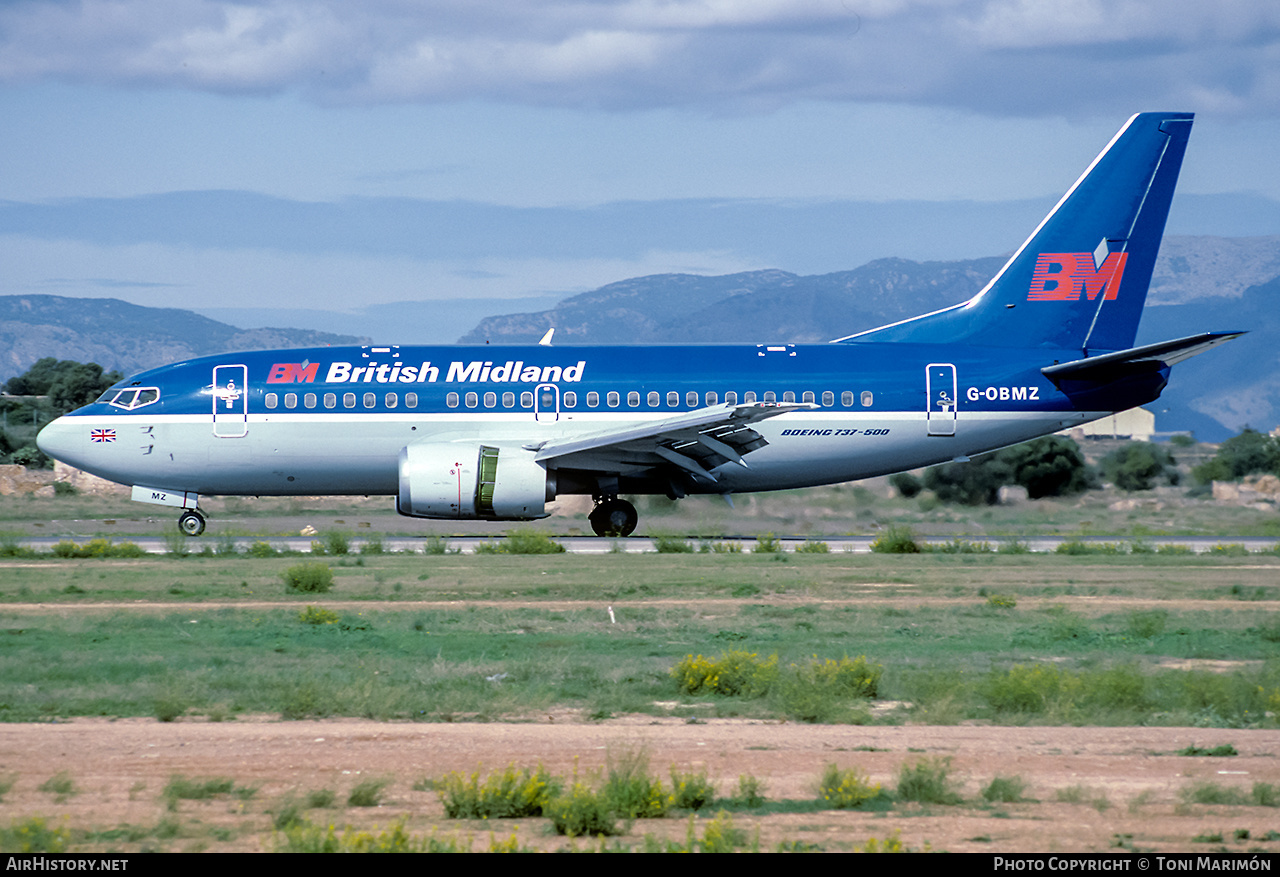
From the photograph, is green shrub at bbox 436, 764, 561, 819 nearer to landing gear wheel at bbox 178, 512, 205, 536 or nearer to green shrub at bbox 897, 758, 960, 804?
green shrub at bbox 897, 758, 960, 804

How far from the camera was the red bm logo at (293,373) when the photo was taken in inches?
1196

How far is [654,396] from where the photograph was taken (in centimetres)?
3014

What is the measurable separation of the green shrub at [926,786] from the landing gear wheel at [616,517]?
22.0 m

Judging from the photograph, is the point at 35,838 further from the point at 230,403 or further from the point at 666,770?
the point at 230,403

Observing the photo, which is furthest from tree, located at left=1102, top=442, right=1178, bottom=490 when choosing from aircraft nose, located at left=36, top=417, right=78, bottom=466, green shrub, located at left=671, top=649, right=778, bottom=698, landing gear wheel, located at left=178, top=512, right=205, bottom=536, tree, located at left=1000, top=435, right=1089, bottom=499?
green shrub, located at left=671, top=649, right=778, bottom=698

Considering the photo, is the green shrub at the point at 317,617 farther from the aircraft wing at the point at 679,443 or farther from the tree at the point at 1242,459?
the tree at the point at 1242,459

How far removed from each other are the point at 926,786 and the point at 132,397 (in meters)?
25.0

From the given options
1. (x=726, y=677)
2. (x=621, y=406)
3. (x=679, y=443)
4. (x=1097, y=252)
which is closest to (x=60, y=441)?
(x=621, y=406)

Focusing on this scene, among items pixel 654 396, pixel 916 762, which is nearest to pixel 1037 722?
pixel 916 762

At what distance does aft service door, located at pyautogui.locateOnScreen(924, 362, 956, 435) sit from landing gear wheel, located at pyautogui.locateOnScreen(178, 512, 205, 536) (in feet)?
53.6

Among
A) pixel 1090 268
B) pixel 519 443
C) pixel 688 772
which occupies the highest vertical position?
pixel 1090 268

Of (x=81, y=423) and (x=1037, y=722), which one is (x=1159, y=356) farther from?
(x=81, y=423)

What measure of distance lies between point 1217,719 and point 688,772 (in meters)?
5.46

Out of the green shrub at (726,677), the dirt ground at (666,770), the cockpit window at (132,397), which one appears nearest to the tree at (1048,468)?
the cockpit window at (132,397)
